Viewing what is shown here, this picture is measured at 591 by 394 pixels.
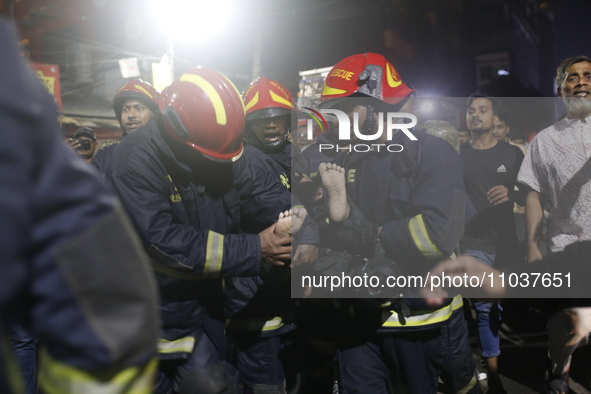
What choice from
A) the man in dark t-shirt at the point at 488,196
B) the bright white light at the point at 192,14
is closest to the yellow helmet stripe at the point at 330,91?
the man in dark t-shirt at the point at 488,196

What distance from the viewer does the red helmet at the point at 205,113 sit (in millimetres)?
2291

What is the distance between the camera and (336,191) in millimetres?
2428

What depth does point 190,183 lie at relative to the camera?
242 cm

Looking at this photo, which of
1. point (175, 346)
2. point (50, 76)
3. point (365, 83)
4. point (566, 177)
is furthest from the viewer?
point (50, 76)

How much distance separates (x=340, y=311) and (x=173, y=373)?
0.95 meters

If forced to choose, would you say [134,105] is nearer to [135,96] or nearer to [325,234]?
[135,96]

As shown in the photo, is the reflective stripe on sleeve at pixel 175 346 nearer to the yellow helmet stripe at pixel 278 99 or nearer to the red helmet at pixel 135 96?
the yellow helmet stripe at pixel 278 99

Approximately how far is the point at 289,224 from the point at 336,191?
298mm

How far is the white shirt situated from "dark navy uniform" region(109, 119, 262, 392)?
2.03 metres

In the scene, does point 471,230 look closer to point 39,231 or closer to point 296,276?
point 296,276

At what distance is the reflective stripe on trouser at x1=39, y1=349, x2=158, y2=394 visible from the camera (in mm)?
735

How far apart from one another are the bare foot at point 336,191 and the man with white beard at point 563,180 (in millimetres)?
1349

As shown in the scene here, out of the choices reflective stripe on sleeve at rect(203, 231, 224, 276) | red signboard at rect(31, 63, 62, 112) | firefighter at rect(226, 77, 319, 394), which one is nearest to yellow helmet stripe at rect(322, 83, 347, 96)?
firefighter at rect(226, 77, 319, 394)

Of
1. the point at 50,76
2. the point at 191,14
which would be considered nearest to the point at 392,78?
the point at 50,76
